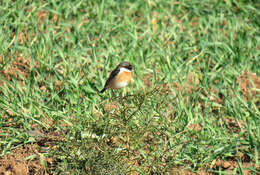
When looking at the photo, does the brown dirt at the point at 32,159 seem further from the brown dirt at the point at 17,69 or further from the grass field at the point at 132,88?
the brown dirt at the point at 17,69

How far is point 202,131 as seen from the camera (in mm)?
5125

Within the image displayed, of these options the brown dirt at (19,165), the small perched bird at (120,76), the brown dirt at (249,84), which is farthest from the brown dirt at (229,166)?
the brown dirt at (19,165)

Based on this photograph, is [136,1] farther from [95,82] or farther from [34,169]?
[34,169]

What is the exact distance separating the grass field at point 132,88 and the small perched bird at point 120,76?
0.18 meters

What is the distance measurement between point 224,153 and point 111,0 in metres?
3.41

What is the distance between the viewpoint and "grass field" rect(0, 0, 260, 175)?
13.1ft

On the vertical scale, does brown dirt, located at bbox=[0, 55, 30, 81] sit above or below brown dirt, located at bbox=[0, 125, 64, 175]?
above

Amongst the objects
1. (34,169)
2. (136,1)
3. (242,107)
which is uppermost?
(136,1)

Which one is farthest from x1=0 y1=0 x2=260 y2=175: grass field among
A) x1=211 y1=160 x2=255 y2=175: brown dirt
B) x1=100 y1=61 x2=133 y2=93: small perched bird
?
x1=100 y1=61 x2=133 y2=93: small perched bird

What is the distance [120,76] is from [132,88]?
63 cm

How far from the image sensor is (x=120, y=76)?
5168 mm

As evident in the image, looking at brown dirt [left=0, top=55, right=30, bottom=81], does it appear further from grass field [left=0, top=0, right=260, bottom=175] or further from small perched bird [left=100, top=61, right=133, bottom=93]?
small perched bird [left=100, top=61, right=133, bottom=93]

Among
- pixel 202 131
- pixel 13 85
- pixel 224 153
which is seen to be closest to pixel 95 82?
pixel 13 85

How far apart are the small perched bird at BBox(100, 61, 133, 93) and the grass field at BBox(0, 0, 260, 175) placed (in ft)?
0.58
